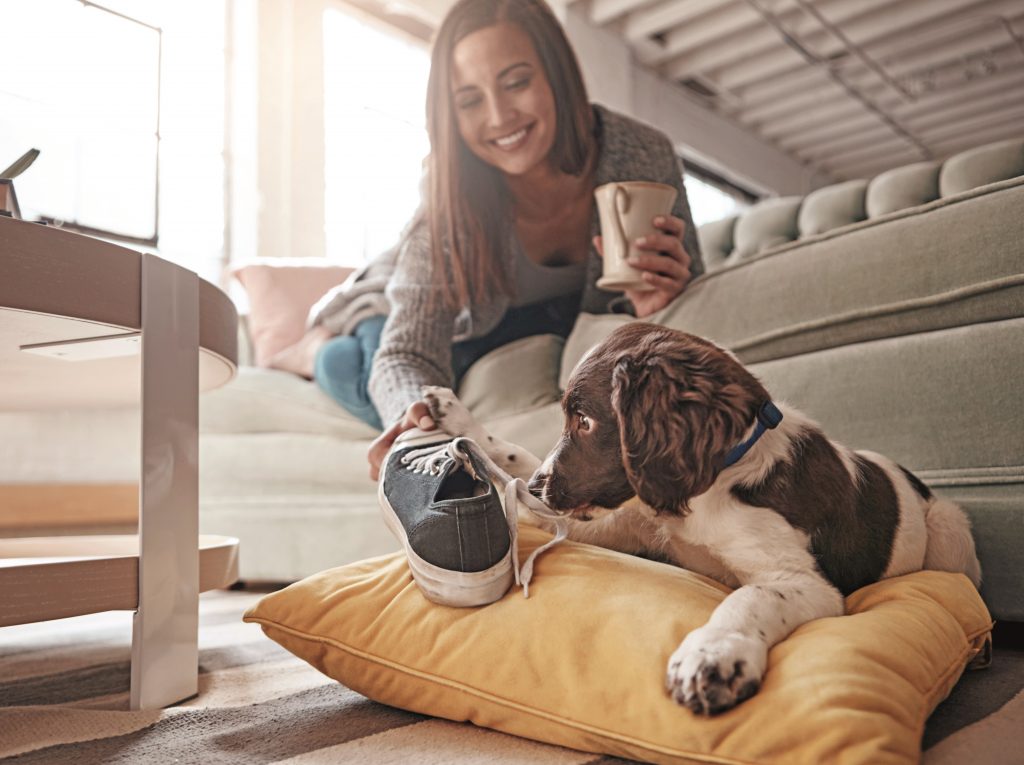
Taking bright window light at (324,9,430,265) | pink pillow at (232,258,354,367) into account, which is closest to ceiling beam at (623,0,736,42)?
bright window light at (324,9,430,265)

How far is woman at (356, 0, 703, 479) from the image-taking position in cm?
191

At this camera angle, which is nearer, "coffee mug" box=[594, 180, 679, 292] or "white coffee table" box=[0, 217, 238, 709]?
"white coffee table" box=[0, 217, 238, 709]

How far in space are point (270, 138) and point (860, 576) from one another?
442 centimetres

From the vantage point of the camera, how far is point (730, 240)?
12.5 ft

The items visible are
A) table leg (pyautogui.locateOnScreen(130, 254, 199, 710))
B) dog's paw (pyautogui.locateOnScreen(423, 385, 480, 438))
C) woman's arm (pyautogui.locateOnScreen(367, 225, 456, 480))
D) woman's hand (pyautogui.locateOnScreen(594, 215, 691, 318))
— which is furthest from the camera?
woman's arm (pyautogui.locateOnScreen(367, 225, 456, 480))

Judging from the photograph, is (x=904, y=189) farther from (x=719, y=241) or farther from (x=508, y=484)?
(x=508, y=484)

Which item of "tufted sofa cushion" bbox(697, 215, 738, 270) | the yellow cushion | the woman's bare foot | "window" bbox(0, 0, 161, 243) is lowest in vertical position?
the yellow cushion

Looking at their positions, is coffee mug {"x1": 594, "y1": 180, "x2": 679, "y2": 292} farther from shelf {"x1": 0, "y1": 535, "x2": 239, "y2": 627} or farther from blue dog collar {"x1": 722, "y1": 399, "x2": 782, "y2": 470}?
shelf {"x1": 0, "y1": 535, "x2": 239, "y2": 627}

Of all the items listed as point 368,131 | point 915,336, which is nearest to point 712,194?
point 368,131

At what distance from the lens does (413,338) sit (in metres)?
1.89

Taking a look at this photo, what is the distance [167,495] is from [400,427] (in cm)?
40

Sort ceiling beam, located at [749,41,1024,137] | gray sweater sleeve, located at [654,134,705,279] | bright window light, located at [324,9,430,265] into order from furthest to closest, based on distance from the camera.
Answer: ceiling beam, located at [749,41,1024,137] → bright window light, located at [324,9,430,265] → gray sweater sleeve, located at [654,134,705,279]

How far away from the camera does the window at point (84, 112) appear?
3883 millimetres

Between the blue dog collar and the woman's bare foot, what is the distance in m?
1.81
